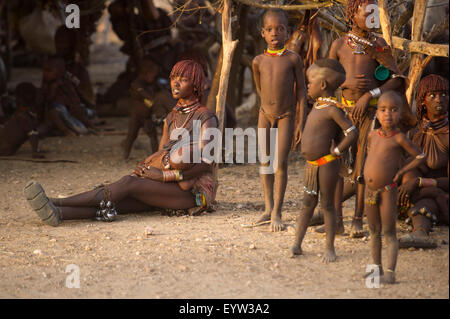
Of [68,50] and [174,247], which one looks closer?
[174,247]

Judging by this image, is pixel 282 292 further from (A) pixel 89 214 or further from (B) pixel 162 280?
(A) pixel 89 214

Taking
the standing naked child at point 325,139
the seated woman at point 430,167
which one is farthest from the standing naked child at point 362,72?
the standing naked child at point 325,139

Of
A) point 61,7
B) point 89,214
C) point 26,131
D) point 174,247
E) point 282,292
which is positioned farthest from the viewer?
point 61,7

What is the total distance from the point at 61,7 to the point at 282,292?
10.1m

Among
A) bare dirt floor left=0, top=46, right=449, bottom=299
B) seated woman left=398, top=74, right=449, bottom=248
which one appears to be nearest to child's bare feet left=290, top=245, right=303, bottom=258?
bare dirt floor left=0, top=46, right=449, bottom=299

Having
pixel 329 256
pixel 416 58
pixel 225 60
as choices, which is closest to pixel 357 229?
pixel 329 256

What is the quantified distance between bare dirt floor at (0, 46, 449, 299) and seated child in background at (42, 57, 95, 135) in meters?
3.99

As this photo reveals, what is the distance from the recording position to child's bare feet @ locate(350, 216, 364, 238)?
497 centimetres

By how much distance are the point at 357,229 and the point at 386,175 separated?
1047mm

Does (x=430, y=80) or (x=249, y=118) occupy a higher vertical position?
(x=430, y=80)

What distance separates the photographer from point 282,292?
388cm

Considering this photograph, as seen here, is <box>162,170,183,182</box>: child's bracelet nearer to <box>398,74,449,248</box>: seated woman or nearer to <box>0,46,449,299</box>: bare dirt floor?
<box>0,46,449,299</box>: bare dirt floor

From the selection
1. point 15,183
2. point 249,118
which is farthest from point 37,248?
point 249,118

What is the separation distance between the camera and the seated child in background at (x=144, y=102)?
8.34 meters
